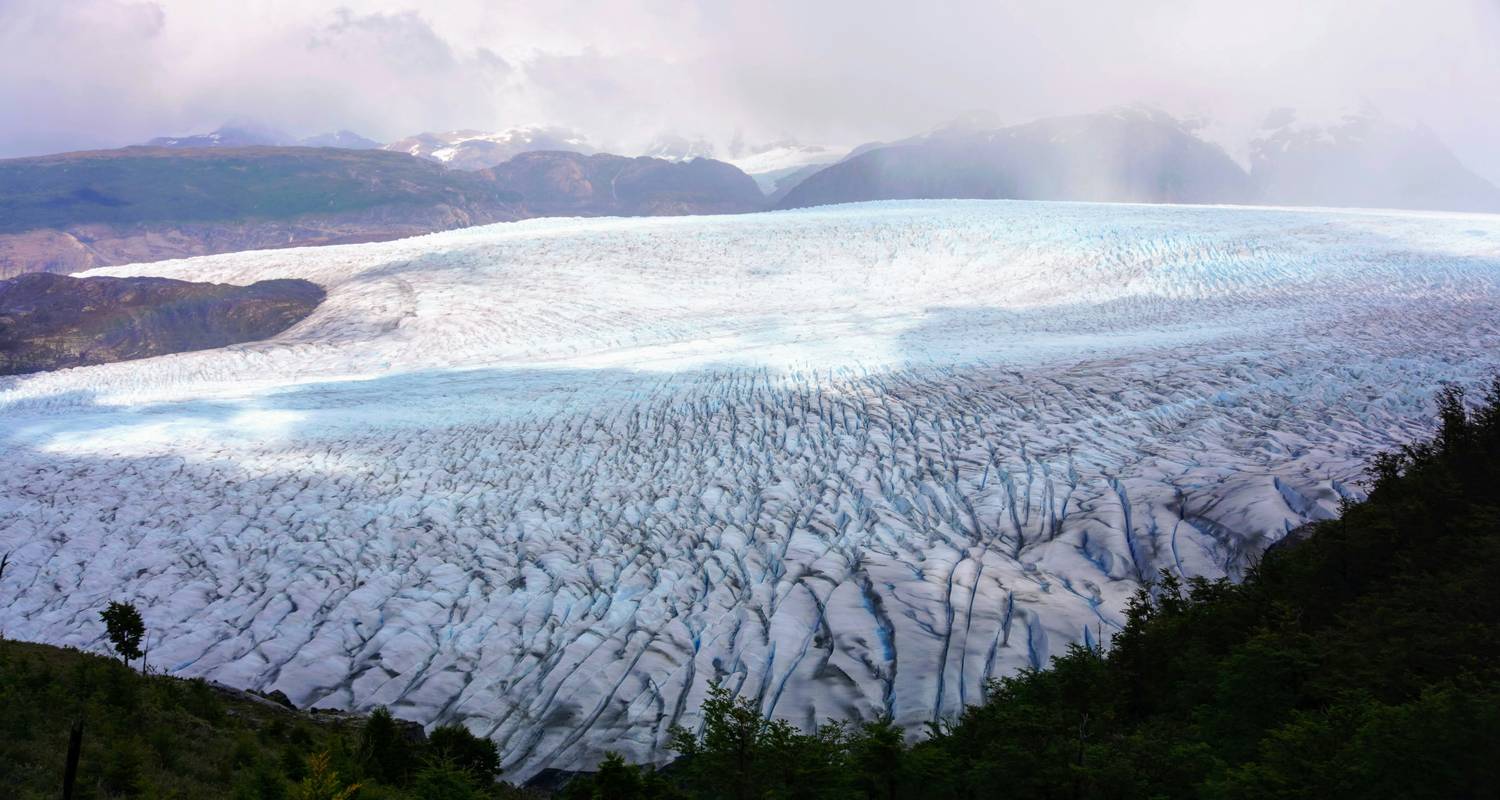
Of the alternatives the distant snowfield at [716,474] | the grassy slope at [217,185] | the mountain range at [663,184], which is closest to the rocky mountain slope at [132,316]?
the distant snowfield at [716,474]

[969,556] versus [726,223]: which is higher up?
[726,223]

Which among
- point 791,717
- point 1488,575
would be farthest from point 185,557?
point 1488,575

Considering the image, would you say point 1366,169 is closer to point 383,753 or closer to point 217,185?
point 383,753

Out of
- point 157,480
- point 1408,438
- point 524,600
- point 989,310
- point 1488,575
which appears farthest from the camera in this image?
point 989,310

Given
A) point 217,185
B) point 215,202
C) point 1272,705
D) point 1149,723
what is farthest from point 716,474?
point 217,185

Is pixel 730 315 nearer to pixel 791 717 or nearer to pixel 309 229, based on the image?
pixel 791 717

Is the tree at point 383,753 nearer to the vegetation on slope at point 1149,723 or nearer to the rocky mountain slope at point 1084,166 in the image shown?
the vegetation on slope at point 1149,723
